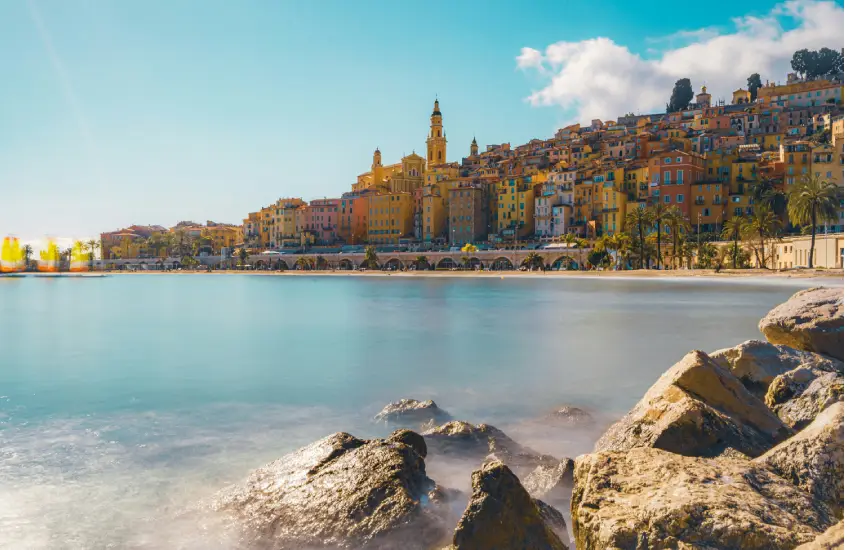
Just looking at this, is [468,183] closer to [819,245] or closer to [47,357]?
[819,245]

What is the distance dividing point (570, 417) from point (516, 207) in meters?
100

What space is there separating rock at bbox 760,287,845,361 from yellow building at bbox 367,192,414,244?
117m

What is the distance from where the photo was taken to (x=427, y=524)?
6.86m

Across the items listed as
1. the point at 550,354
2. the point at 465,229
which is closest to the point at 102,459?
the point at 550,354

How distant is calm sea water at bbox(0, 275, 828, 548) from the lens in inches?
353

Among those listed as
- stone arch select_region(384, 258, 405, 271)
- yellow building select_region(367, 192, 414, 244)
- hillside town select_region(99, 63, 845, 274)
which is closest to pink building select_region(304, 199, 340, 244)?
hillside town select_region(99, 63, 845, 274)

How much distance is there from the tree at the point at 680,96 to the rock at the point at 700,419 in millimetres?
157783

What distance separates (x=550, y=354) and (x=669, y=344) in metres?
5.28

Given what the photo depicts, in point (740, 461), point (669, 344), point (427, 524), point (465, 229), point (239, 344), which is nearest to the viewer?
point (740, 461)

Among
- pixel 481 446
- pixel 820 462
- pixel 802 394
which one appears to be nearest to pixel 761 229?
pixel 802 394

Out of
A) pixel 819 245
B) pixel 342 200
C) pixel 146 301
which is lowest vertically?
pixel 146 301

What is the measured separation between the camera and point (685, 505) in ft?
13.1

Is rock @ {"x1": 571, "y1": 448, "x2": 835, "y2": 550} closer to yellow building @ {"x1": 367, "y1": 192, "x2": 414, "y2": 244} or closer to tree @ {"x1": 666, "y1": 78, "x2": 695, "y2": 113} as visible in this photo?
yellow building @ {"x1": 367, "y1": 192, "x2": 414, "y2": 244}

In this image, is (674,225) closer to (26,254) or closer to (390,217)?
(390,217)
